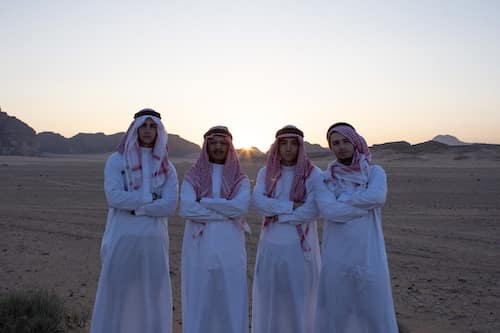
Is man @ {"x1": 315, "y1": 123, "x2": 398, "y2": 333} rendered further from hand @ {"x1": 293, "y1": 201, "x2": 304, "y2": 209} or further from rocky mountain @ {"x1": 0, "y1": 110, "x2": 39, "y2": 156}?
rocky mountain @ {"x1": 0, "y1": 110, "x2": 39, "y2": 156}

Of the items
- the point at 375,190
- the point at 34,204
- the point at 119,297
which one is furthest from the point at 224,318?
the point at 34,204

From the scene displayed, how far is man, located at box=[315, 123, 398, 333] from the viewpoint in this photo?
4.13 m

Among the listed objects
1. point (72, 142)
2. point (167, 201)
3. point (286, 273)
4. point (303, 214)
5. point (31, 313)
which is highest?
point (72, 142)

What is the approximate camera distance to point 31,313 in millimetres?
5215

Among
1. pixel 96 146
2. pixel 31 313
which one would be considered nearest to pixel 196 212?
pixel 31 313

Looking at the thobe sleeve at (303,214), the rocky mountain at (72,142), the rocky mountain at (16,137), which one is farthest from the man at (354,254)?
the rocky mountain at (72,142)

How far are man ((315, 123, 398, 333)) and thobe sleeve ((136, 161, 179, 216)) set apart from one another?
4.07ft

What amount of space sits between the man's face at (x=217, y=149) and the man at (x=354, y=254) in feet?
3.07

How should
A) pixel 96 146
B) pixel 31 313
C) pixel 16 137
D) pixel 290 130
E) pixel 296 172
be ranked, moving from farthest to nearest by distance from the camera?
1. pixel 96 146
2. pixel 16 137
3. pixel 31 313
4. pixel 290 130
5. pixel 296 172

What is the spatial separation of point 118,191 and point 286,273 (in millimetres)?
1577

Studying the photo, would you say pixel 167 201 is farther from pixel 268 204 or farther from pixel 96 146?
pixel 96 146

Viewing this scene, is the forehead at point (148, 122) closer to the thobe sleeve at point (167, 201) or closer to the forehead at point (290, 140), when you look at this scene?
the thobe sleeve at point (167, 201)

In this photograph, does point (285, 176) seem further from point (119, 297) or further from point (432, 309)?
point (432, 309)

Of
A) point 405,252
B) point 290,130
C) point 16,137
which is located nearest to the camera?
point 290,130
